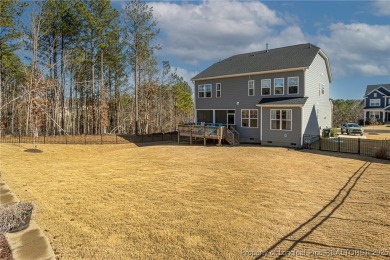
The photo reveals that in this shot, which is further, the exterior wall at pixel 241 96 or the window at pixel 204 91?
the window at pixel 204 91

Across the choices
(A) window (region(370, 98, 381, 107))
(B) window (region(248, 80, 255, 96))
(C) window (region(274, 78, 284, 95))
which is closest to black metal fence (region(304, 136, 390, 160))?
(C) window (region(274, 78, 284, 95))

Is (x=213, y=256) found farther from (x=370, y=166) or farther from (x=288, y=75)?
(x=288, y=75)

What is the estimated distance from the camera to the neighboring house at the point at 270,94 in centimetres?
1892

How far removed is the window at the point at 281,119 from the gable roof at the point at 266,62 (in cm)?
332

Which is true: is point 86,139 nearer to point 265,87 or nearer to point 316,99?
point 265,87

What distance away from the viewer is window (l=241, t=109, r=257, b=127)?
70.3 feet

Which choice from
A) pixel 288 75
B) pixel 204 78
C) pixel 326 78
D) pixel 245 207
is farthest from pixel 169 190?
pixel 326 78

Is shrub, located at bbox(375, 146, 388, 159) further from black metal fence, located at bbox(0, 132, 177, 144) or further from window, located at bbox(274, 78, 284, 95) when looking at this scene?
black metal fence, located at bbox(0, 132, 177, 144)

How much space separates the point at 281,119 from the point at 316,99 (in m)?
4.37

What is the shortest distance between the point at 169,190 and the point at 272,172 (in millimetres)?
5133

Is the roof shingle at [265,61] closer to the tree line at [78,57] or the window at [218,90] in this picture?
the window at [218,90]

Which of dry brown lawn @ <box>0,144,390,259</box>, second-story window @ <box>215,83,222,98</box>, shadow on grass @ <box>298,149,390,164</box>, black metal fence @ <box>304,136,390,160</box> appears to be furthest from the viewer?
second-story window @ <box>215,83,222,98</box>

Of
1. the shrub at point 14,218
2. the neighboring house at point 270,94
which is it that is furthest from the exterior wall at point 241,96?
the shrub at point 14,218

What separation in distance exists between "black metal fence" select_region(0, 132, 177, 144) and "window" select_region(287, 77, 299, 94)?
42.5 ft
